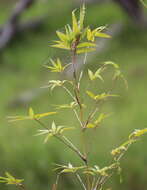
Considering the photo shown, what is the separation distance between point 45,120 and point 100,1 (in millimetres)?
A: 1172

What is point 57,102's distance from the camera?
179 cm

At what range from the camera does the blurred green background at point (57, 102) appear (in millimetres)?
1494

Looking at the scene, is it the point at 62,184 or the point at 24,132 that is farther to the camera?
the point at 24,132

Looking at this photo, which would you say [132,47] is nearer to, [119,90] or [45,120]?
[119,90]

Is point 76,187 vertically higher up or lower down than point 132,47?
lower down

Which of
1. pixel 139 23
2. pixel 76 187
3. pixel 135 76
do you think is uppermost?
pixel 139 23

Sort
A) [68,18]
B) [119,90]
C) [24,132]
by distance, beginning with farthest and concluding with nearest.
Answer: [68,18] < [119,90] < [24,132]

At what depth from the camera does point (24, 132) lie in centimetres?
161

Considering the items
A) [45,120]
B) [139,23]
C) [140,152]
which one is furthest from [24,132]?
[139,23]

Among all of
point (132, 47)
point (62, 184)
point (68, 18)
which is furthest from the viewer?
point (68, 18)

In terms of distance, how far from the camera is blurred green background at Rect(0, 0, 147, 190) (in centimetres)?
149

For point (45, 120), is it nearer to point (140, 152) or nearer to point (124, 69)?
point (140, 152)

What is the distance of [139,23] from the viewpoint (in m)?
2.29

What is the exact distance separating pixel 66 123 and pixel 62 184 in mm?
224
